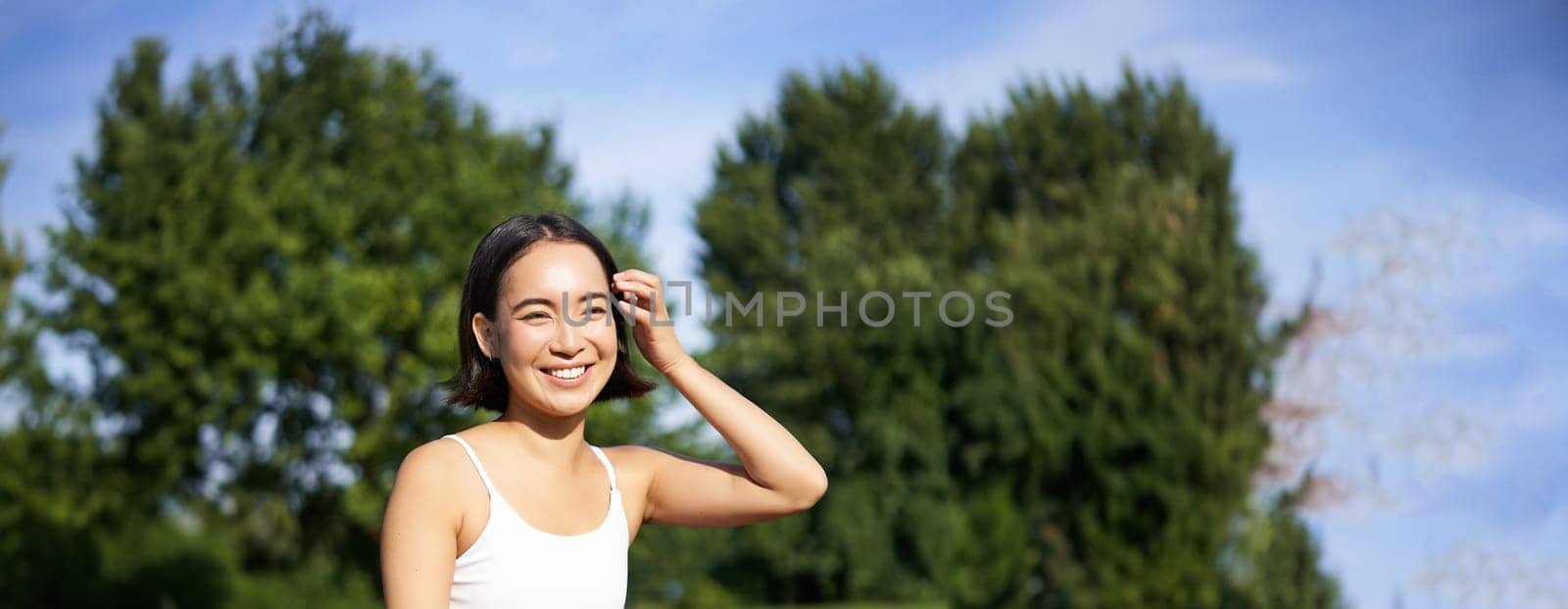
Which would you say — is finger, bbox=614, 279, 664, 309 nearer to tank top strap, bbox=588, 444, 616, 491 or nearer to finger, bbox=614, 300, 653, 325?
finger, bbox=614, 300, 653, 325

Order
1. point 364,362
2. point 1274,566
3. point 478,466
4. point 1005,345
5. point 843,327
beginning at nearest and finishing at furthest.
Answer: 1. point 478,466
2. point 1274,566
3. point 364,362
4. point 1005,345
5. point 843,327

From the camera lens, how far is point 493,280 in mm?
2586

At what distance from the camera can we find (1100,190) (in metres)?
30.5

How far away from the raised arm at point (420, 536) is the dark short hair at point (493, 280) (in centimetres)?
28

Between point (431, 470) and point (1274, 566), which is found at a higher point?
point (1274, 566)

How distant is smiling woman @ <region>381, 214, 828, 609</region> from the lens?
240cm

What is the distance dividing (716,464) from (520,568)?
20.8 inches

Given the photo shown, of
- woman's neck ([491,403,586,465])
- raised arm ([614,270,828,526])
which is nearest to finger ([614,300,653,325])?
raised arm ([614,270,828,526])

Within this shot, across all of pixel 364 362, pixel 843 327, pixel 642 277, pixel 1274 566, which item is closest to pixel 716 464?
pixel 642 277

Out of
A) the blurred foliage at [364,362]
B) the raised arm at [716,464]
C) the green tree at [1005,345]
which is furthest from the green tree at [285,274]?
the raised arm at [716,464]

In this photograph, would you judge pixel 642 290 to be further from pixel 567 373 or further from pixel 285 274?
pixel 285 274

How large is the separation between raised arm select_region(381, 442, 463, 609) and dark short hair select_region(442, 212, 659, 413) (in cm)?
28

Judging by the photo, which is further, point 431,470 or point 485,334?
point 485,334

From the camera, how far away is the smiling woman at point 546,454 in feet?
7.89
